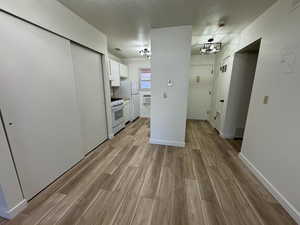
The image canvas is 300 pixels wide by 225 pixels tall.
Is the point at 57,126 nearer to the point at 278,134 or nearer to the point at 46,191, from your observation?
the point at 46,191

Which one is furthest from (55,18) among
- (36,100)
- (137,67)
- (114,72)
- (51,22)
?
(137,67)

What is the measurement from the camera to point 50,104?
1653 millimetres

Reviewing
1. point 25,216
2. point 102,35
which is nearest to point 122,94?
point 102,35

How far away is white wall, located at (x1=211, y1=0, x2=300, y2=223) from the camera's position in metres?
1.31

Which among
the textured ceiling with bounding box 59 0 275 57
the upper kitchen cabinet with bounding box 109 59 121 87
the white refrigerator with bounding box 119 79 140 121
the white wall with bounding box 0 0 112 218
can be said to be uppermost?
the textured ceiling with bounding box 59 0 275 57

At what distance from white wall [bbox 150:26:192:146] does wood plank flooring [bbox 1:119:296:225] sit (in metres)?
0.54

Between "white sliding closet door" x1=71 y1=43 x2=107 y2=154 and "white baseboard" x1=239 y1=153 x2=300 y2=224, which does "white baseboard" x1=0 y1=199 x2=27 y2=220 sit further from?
"white baseboard" x1=239 y1=153 x2=300 y2=224

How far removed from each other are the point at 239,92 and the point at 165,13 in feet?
7.86

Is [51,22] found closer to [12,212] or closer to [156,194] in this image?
[12,212]

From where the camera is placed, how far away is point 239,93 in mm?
2922

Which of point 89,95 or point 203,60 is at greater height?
point 203,60

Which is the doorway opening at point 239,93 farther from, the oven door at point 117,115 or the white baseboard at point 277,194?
the oven door at point 117,115

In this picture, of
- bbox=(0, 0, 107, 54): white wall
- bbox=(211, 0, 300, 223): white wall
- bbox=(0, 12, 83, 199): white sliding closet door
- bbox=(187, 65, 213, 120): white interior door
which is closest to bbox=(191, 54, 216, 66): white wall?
bbox=(187, 65, 213, 120): white interior door

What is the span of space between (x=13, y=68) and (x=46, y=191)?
1.53 meters
